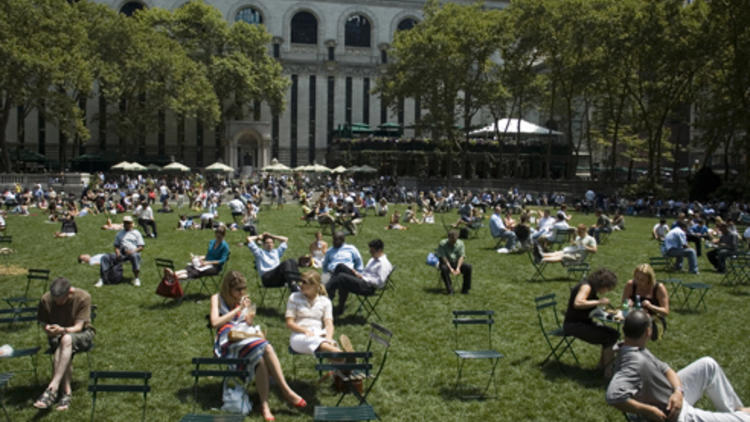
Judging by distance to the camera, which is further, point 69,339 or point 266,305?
point 266,305

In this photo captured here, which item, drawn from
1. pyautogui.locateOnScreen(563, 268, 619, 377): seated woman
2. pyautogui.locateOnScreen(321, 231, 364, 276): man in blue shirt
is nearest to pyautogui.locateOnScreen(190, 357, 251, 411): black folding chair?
pyautogui.locateOnScreen(321, 231, 364, 276): man in blue shirt

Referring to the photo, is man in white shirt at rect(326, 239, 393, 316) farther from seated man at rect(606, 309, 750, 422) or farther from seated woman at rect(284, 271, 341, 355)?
seated man at rect(606, 309, 750, 422)

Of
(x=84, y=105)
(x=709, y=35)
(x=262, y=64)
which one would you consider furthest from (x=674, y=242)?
(x=84, y=105)

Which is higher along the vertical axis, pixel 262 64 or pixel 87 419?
pixel 262 64

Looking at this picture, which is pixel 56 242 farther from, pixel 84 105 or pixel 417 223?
pixel 84 105

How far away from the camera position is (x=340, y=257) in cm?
995

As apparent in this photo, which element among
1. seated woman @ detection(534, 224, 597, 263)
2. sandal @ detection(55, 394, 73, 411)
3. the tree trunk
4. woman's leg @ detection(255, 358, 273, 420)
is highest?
the tree trunk

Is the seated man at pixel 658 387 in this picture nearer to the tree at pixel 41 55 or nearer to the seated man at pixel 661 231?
the seated man at pixel 661 231

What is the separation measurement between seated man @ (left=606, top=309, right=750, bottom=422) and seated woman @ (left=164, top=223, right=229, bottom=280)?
24.5 feet

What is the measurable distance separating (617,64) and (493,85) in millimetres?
8621

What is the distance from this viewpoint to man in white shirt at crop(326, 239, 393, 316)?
9352mm

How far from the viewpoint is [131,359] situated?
763 cm

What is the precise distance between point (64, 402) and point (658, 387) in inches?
222

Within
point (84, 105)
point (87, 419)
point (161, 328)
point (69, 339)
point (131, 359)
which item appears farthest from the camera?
point (84, 105)
